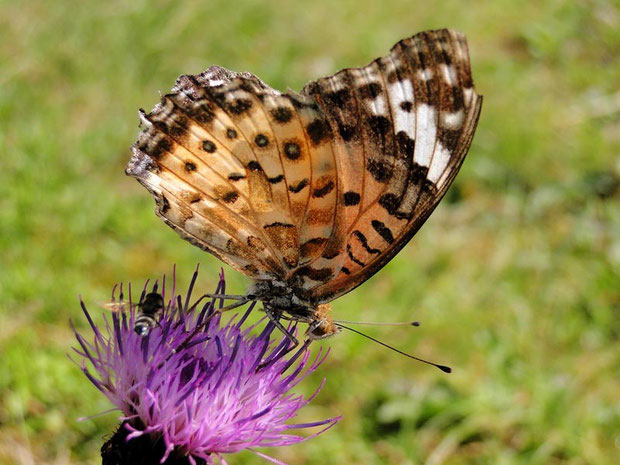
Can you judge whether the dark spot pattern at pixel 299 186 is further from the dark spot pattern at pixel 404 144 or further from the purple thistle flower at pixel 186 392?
the purple thistle flower at pixel 186 392

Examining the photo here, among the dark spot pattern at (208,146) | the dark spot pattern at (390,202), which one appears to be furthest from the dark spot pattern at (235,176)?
the dark spot pattern at (390,202)

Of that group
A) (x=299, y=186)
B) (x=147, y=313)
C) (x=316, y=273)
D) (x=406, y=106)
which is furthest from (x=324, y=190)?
(x=147, y=313)

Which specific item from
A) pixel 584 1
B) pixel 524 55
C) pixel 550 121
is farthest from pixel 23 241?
pixel 584 1

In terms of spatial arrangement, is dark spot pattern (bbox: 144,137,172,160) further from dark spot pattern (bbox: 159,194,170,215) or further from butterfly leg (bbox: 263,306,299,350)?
butterfly leg (bbox: 263,306,299,350)

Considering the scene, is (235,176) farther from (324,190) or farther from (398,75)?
(398,75)

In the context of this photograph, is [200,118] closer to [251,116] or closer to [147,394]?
[251,116]
